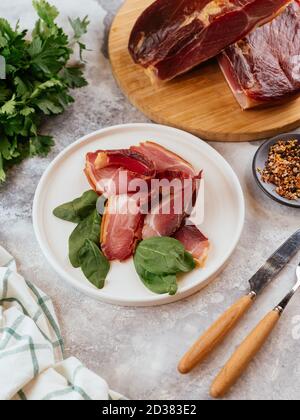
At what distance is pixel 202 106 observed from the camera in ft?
7.06

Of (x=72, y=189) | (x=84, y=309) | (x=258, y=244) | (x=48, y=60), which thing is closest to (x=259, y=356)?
(x=258, y=244)

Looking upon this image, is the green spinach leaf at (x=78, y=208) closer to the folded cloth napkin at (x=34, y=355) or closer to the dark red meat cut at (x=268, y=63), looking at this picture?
the folded cloth napkin at (x=34, y=355)

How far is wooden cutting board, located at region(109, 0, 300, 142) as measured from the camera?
6.86ft

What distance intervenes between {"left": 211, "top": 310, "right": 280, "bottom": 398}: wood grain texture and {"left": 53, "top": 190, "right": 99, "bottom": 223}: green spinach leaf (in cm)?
63

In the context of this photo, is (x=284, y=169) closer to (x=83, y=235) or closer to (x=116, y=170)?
(x=116, y=170)

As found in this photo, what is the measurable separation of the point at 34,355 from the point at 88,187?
65 cm

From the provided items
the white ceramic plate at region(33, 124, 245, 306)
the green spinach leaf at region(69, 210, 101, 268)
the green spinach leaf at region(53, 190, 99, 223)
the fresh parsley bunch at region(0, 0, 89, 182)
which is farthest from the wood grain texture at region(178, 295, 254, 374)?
the fresh parsley bunch at region(0, 0, 89, 182)

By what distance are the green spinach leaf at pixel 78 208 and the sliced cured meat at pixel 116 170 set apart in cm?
5

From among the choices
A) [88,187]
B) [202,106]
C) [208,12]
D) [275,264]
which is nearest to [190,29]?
[208,12]

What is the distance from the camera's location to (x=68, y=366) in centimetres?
156

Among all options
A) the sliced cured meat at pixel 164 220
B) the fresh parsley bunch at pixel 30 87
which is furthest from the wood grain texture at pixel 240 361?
the fresh parsley bunch at pixel 30 87

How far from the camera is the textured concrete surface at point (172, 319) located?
1.59 metres
